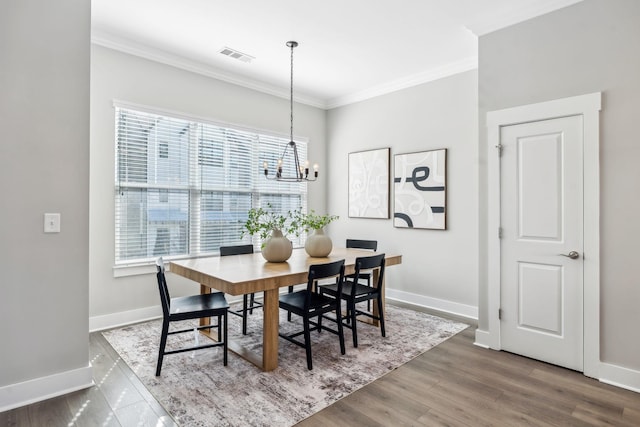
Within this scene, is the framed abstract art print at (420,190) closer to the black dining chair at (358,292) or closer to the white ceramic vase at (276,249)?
the black dining chair at (358,292)

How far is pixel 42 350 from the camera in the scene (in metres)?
2.37

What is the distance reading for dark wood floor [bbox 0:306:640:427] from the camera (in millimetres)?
2162

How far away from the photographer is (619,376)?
8.61 ft

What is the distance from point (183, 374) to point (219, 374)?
268 mm

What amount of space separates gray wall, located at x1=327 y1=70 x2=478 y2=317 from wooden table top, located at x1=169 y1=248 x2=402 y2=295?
3.61 feet

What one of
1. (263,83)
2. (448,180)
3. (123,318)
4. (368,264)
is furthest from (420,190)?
(123,318)

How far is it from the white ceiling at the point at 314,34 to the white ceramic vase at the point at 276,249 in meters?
2.08

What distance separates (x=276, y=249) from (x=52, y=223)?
1707 mm

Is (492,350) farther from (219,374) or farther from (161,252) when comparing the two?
(161,252)

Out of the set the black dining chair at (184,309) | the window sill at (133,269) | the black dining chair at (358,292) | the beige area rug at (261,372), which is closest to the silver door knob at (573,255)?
the beige area rug at (261,372)

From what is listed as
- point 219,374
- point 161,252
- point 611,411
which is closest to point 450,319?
point 611,411

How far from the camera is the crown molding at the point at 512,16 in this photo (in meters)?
2.96

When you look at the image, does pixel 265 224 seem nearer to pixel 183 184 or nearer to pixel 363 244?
pixel 183 184

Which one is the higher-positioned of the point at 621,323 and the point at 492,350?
the point at 621,323
